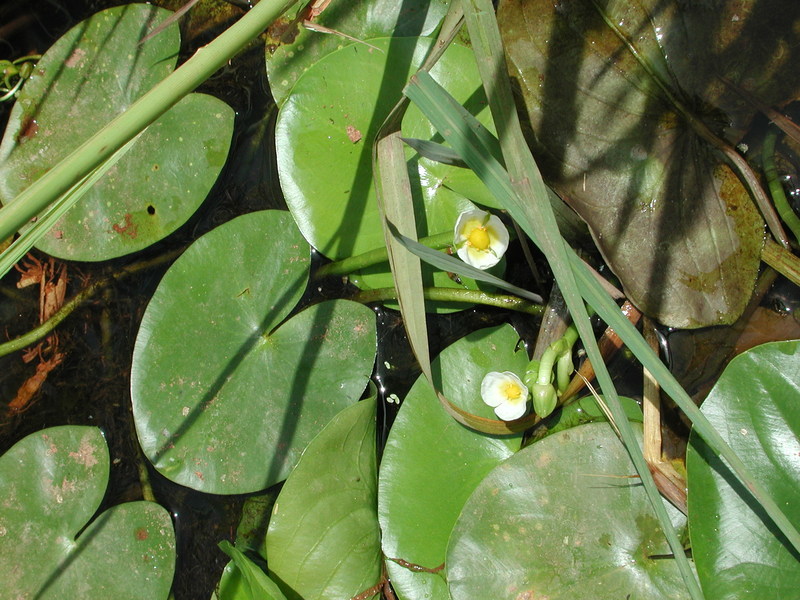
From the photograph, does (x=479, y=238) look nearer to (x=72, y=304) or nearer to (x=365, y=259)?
(x=365, y=259)

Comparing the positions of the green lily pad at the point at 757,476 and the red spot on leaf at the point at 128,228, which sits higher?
the red spot on leaf at the point at 128,228

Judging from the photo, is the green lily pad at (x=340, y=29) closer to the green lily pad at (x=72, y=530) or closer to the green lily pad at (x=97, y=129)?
the green lily pad at (x=97, y=129)

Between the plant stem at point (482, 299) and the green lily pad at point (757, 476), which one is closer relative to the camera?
the green lily pad at point (757, 476)

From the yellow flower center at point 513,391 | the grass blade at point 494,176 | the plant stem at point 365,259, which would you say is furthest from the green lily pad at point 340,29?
the yellow flower center at point 513,391

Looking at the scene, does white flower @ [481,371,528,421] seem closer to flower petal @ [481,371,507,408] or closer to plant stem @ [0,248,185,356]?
flower petal @ [481,371,507,408]

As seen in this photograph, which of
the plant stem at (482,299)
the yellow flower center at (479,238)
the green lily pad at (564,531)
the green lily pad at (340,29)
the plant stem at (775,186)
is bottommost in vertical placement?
the green lily pad at (564,531)

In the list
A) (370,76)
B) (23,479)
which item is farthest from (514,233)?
(23,479)

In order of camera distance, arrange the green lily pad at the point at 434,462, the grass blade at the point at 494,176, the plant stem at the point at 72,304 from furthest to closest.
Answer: the plant stem at the point at 72,304 < the green lily pad at the point at 434,462 < the grass blade at the point at 494,176

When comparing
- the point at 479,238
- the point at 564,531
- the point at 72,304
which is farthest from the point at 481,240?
the point at 72,304

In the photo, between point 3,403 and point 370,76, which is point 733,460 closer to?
point 370,76
